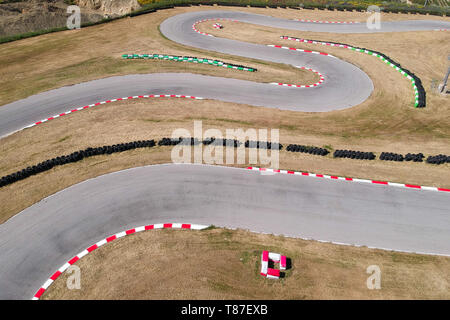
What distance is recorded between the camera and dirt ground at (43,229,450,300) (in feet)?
54.5

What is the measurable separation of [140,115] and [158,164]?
8279mm

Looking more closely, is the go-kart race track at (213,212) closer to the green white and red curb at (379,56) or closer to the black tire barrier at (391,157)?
the black tire barrier at (391,157)

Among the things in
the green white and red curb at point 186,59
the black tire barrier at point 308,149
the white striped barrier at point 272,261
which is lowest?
the white striped barrier at point 272,261

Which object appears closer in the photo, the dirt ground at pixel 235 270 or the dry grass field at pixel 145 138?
the dirt ground at pixel 235 270

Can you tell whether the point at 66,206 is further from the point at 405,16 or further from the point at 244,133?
the point at 405,16

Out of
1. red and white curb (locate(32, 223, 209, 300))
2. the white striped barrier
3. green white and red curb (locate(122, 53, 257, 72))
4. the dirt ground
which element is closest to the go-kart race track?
red and white curb (locate(32, 223, 209, 300))

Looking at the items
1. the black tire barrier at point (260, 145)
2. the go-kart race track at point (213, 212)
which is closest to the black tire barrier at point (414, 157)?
the go-kart race track at point (213, 212)

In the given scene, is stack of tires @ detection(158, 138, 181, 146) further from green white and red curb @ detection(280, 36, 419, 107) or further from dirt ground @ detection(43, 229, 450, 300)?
green white and red curb @ detection(280, 36, 419, 107)

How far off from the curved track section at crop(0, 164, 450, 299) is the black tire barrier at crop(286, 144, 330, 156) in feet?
10.9

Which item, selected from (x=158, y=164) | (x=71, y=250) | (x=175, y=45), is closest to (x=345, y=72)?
(x=175, y=45)

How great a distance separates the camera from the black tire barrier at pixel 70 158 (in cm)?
2342

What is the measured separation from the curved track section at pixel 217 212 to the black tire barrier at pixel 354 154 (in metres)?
3.32

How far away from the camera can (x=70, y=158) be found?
81.9 ft

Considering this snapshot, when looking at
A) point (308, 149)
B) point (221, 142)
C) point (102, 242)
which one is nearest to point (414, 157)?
point (308, 149)
